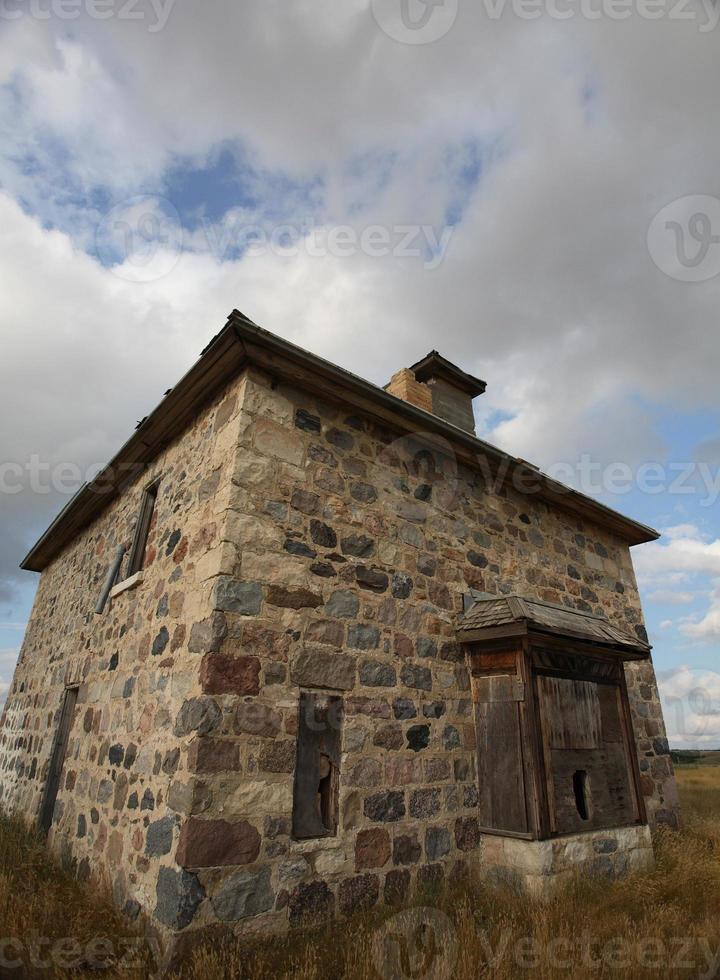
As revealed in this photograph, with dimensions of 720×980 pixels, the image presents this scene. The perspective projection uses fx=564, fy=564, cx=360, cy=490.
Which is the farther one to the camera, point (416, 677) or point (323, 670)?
point (416, 677)

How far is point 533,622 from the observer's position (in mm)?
5457

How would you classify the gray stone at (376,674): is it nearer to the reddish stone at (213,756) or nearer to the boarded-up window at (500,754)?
the boarded-up window at (500,754)

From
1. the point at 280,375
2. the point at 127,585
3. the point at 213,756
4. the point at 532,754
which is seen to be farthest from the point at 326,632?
the point at 127,585

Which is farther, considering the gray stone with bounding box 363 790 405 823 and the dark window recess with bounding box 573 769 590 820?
the dark window recess with bounding box 573 769 590 820

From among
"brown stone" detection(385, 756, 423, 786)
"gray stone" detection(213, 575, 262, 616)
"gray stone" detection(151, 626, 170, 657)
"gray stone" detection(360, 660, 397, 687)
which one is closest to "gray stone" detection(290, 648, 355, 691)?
"gray stone" detection(360, 660, 397, 687)

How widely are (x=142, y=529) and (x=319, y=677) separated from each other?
3.09 metres

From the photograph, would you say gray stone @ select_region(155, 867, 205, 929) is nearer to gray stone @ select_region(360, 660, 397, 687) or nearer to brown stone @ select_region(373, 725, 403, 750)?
brown stone @ select_region(373, 725, 403, 750)

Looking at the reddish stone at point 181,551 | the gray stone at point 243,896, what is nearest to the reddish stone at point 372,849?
the gray stone at point 243,896

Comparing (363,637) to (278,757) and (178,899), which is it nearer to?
(278,757)

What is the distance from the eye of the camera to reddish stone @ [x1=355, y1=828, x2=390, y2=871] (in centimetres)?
452

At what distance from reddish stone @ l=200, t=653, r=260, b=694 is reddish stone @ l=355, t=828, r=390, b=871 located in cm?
156

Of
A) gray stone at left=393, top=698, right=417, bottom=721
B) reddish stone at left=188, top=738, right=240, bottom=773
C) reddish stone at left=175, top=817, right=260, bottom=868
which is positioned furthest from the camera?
gray stone at left=393, top=698, right=417, bottom=721

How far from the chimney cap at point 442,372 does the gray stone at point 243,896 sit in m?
6.93

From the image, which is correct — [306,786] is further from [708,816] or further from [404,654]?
[708,816]
